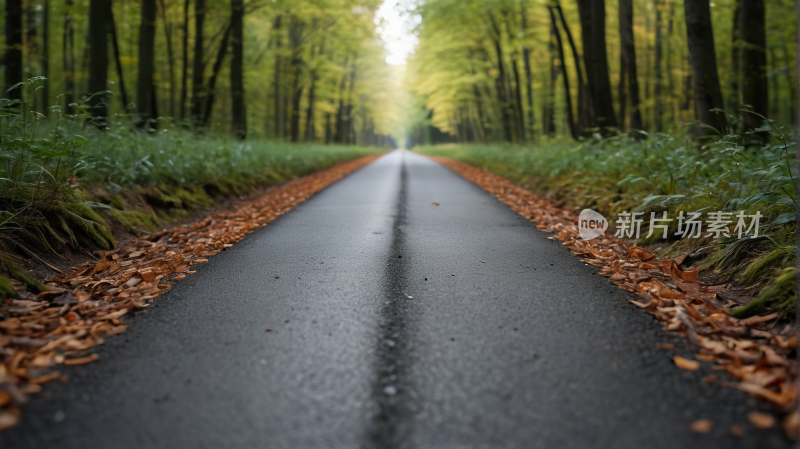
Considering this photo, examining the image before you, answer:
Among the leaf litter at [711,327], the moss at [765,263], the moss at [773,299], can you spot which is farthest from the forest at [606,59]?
the moss at [773,299]

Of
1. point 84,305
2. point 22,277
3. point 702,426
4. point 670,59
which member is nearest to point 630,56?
point 702,426

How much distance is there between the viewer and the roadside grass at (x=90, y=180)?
Result: 4035 millimetres

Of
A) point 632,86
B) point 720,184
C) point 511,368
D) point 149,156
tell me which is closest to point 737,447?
point 511,368

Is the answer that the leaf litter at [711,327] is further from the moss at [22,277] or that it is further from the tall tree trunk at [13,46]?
the tall tree trunk at [13,46]

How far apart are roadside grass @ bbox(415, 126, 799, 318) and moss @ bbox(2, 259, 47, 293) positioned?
15.2ft

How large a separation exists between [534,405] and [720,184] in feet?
14.5

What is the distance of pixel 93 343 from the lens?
2518 millimetres

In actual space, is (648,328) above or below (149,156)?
below

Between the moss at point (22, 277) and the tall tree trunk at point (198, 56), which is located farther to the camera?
the tall tree trunk at point (198, 56)

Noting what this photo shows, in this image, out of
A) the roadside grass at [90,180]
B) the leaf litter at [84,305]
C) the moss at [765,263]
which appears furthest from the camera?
the roadside grass at [90,180]

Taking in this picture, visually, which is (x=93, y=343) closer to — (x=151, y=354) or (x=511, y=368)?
(x=151, y=354)

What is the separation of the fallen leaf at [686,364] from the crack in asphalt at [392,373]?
128 cm

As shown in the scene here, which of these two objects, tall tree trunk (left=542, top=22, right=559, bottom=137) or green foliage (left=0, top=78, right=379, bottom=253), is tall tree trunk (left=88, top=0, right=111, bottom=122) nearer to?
green foliage (left=0, top=78, right=379, bottom=253)

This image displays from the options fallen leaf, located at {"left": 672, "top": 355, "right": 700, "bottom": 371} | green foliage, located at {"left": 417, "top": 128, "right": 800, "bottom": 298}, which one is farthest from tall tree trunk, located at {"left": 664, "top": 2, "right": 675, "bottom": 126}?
fallen leaf, located at {"left": 672, "top": 355, "right": 700, "bottom": 371}
